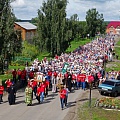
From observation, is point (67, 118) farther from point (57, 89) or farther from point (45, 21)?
point (45, 21)

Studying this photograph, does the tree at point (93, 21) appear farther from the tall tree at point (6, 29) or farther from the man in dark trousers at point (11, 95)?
the man in dark trousers at point (11, 95)

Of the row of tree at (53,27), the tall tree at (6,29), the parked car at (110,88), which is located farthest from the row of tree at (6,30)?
the row of tree at (53,27)

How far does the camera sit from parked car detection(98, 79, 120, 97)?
23652mm

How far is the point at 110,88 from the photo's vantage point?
77.5ft

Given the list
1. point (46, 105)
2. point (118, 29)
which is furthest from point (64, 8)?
point (118, 29)

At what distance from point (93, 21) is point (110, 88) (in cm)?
7606

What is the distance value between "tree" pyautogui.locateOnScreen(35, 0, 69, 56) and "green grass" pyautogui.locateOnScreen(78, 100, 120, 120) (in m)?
30.4

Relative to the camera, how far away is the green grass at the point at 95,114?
1711 cm

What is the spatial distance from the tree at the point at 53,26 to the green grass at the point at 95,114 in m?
30.4

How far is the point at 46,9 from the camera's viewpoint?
164 ft

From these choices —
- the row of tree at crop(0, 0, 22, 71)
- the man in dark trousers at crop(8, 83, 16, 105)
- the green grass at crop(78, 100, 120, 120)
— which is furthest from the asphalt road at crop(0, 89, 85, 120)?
the row of tree at crop(0, 0, 22, 71)

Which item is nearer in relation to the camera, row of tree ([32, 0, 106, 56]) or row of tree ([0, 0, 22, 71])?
row of tree ([0, 0, 22, 71])

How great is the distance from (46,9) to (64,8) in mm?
3001

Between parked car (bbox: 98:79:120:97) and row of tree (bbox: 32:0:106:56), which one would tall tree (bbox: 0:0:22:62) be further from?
row of tree (bbox: 32:0:106:56)
